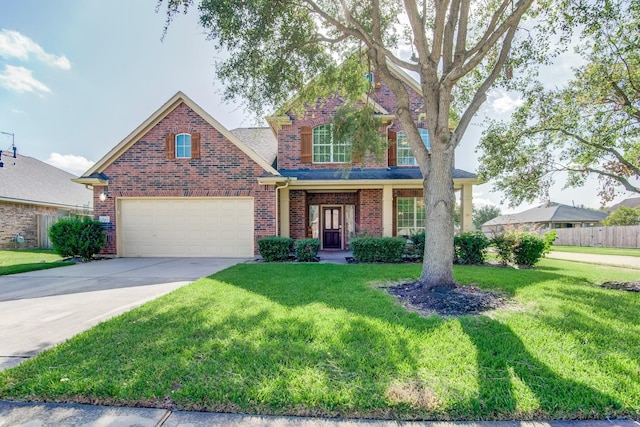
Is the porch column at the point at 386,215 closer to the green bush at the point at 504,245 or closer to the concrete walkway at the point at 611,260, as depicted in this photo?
the green bush at the point at 504,245

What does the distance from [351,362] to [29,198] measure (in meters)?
22.2

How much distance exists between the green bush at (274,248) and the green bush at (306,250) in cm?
39

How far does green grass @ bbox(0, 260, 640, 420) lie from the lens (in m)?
2.45

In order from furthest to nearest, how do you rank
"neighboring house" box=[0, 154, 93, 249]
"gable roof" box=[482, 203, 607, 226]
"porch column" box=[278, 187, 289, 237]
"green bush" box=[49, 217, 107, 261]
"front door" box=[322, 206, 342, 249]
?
"gable roof" box=[482, 203, 607, 226], "neighboring house" box=[0, 154, 93, 249], "front door" box=[322, 206, 342, 249], "porch column" box=[278, 187, 289, 237], "green bush" box=[49, 217, 107, 261]

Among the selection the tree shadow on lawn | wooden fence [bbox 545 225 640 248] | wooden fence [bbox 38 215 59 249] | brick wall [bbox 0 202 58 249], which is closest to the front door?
the tree shadow on lawn

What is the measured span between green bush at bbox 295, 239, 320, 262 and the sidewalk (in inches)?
324

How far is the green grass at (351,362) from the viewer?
2451 millimetres

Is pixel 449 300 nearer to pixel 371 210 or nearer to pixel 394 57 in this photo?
pixel 394 57

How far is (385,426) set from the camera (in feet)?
7.36

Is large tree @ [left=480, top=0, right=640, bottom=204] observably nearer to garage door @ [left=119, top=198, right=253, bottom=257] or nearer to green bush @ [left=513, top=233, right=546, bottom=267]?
green bush @ [left=513, top=233, right=546, bottom=267]

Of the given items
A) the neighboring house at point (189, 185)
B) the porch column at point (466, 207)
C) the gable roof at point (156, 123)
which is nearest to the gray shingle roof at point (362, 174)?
the neighboring house at point (189, 185)

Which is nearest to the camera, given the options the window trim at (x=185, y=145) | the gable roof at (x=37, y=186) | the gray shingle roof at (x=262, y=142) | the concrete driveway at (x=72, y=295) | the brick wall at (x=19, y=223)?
the concrete driveway at (x=72, y=295)

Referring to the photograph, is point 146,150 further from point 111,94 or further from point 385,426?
point 385,426

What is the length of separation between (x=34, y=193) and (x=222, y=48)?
59.6ft
